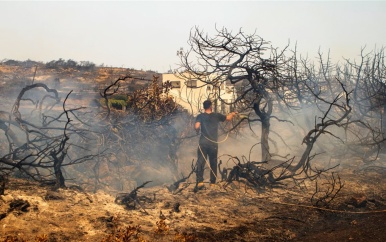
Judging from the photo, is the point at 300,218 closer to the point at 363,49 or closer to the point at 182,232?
Answer: the point at 182,232

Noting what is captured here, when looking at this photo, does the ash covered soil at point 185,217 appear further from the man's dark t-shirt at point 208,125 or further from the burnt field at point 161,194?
the man's dark t-shirt at point 208,125

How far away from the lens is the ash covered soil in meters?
3.56

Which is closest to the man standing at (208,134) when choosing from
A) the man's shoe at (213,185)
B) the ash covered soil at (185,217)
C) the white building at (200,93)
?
the man's shoe at (213,185)

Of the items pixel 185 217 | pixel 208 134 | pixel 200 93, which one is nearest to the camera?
pixel 185 217

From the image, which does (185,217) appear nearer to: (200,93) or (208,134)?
(208,134)

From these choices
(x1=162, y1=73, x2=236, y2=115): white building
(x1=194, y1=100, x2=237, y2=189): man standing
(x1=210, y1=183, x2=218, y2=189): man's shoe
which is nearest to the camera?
(x1=210, y1=183, x2=218, y2=189): man's shoe

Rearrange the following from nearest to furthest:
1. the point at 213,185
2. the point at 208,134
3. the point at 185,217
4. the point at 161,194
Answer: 1. the point at 185,217
2. the point at 161,194
3. the point at 213,185
4. the point at 208,134

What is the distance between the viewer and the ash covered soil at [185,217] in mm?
3559

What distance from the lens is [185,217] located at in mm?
4484

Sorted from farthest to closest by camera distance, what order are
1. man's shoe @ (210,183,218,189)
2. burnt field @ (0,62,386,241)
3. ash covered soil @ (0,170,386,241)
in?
man's shoe @ (210,183,218,189), burnt field @ (0,62,386,241), ash covered soil @ (0,170,386,241)

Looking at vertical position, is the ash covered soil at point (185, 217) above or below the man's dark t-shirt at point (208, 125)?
below

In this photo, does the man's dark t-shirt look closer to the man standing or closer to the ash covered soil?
the man standing

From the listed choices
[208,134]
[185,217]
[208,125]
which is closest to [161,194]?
[185,217]

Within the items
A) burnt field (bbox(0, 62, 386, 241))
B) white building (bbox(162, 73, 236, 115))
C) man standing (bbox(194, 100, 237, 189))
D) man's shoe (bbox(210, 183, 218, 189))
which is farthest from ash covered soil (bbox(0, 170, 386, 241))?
white building (bbox(162, 73, 236, 115))
